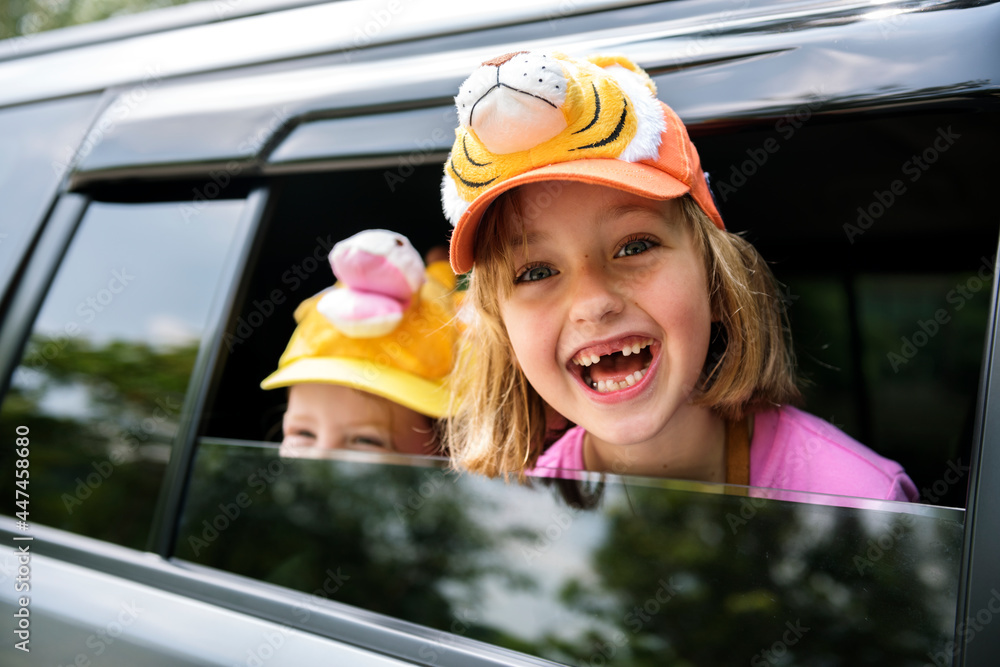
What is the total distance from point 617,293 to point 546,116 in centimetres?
31

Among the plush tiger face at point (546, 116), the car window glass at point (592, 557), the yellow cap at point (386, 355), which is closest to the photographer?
the car window glass at point (592, 557)

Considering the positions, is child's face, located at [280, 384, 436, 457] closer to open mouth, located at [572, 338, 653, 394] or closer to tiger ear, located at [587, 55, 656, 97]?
open mouth, located at [572, 338, 653, 394]

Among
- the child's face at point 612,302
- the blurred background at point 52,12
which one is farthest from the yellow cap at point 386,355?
the blurred background at point 52,12

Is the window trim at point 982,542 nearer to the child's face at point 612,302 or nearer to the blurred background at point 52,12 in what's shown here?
the child's face at point 612,302

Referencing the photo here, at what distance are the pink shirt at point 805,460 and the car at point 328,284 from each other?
7.9 inches

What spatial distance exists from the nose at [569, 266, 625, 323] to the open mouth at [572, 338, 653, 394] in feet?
0.22

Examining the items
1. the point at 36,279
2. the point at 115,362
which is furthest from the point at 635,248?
the point at 36,279

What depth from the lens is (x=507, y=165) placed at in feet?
3.73

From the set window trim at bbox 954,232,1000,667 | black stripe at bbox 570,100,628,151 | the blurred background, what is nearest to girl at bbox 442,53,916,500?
black stripe at bbox 570,100,628,151

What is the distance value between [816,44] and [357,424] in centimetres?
134

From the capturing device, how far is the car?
3.28ft

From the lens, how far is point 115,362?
183 centimetres

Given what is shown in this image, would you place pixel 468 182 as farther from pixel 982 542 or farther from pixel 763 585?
pixel 982 542

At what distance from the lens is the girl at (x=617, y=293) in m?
1.11
